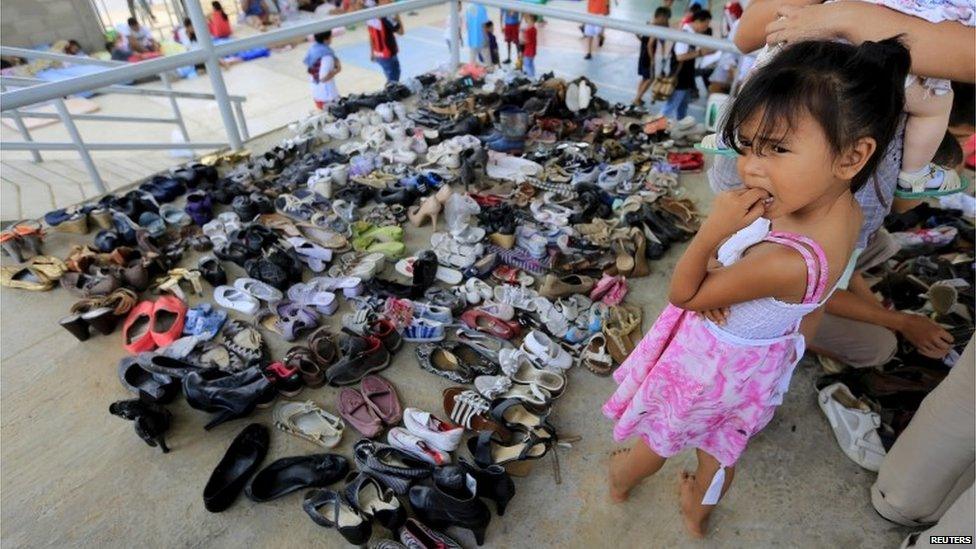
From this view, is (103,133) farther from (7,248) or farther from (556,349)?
(556,349)

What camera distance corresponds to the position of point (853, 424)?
2.12 meters

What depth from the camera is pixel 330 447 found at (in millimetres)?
2141

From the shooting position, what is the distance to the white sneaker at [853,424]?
6.66 feet

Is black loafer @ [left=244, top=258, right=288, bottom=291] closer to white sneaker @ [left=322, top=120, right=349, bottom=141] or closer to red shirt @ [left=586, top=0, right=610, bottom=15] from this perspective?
white sneaker @ [left=322, top=120, right=349, bottom=141]

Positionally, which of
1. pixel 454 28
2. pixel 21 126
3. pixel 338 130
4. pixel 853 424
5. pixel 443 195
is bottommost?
pixel 853 424

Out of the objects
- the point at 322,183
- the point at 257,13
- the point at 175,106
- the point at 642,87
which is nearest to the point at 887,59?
the point at 322,183

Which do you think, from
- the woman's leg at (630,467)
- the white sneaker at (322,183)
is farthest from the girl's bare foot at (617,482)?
the white sneaker at (322,183)

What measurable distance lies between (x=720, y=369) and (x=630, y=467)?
632 millimetres

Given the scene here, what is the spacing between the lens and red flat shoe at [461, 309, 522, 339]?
264 centimetres

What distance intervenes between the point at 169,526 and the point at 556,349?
5.63ft

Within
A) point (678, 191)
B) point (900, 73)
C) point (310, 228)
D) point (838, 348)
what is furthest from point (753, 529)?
A: point (310, 228)

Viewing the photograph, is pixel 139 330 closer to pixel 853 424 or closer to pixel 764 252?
pixel 764 252

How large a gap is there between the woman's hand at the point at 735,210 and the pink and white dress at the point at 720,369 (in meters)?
0.14

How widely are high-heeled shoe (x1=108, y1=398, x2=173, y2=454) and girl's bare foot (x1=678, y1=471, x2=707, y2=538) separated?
2083 mm
